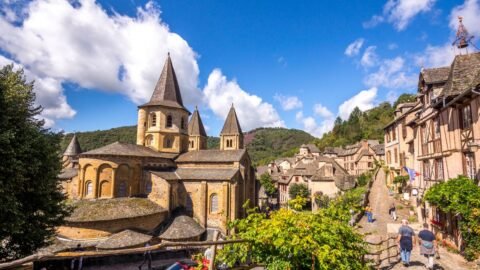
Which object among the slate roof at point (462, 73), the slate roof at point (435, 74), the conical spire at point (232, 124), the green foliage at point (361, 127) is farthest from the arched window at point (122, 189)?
the green foliage at point (361, 127)

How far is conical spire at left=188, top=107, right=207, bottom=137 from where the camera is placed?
45.5 meters

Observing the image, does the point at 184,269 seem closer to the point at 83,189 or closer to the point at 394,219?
the point at 394,219

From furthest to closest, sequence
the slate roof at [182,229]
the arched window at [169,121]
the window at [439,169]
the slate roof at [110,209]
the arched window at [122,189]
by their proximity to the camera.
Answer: the arched window at [169,121], the arched window at [122,189], the slate roof at [182,229], the slate roof at [110,209], the window at [439,169]

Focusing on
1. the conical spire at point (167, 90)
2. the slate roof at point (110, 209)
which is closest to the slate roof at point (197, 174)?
the slate roof at point (110, 209)

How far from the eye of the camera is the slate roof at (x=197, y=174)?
28969 millimetres

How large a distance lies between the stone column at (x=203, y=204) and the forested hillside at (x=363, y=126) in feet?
235

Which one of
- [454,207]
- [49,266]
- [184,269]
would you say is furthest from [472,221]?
[49,266]

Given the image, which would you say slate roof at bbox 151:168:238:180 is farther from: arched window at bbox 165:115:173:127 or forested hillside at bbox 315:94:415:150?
forested hillside at bbox 315:94:415:150

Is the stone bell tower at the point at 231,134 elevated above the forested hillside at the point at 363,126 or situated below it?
below

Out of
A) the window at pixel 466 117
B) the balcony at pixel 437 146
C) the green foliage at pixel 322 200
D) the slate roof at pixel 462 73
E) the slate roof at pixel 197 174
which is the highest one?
the slate roof at pixel 462 73

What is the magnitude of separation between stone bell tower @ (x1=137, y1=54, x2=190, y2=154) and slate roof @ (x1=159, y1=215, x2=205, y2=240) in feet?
37.6

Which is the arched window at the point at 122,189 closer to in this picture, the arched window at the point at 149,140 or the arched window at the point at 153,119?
the arched window at the point at 149,140

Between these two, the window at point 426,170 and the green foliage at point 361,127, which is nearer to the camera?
the window at point 426,170

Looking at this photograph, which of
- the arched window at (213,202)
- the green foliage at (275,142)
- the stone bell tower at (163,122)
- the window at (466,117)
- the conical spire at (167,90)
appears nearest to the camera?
the window at (466,117)
